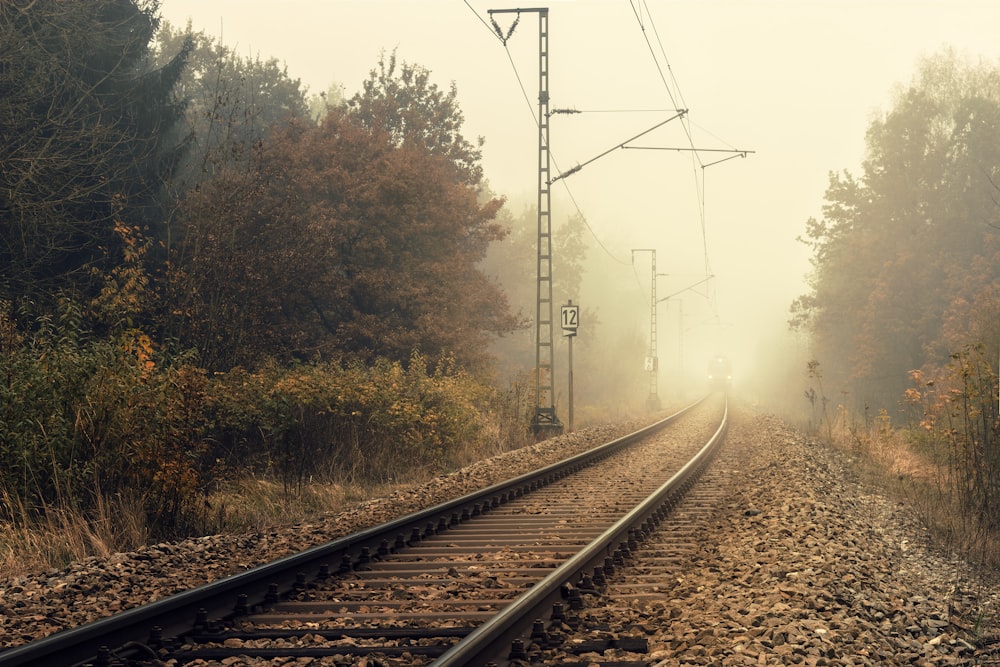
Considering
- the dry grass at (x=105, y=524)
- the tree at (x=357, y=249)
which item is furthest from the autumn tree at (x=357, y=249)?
the dry grass at (x=105, y=524)

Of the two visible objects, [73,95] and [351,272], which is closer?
[73,95]

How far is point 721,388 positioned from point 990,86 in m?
45.4

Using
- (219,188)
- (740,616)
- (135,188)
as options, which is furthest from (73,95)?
(740,616)

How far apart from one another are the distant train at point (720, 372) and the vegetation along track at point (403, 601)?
78348 mm

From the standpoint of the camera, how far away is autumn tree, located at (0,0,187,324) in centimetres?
1712

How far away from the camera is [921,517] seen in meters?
11.2

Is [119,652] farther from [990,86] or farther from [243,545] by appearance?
[990,86]

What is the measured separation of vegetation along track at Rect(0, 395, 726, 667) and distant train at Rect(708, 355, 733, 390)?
78.3 meters

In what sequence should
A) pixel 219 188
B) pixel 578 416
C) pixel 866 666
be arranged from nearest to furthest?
pixel 866 666
pixel 219 188
pixel 578 416

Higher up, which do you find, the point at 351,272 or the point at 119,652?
the point at 351,272

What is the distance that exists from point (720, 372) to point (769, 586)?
274 ft

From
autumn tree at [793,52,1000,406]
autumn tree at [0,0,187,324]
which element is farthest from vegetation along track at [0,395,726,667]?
autumn tree at [793,52,1000,406]

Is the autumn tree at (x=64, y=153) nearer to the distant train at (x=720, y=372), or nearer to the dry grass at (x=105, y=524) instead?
the dry grass at (x=105, y=524)

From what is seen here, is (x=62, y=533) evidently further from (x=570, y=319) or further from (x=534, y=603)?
(x=570, y=319)
